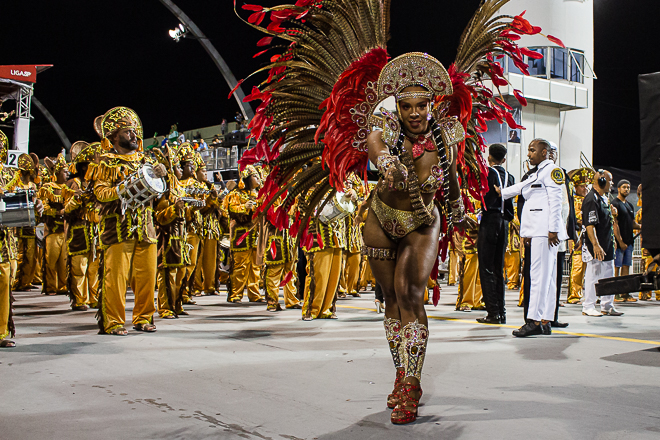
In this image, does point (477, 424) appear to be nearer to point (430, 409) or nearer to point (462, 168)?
point (430, 409)

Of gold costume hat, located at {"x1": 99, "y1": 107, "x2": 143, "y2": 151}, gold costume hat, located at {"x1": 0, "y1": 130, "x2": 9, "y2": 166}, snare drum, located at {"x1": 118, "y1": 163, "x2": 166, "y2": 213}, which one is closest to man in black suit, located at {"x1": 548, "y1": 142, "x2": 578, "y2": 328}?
snare drum, located at {"x1": 118, "y1": 163, "x2": 166, "y2": 213}

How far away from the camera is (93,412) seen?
11.6 ft

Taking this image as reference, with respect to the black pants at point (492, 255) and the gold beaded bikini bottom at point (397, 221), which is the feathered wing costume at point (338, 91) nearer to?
the gold beaded bikini bottom at point (397, 221)

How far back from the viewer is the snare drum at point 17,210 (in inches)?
223

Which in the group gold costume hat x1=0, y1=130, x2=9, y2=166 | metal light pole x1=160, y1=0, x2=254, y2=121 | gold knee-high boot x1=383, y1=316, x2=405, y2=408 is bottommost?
gold knee-high boot x1=383, y1=316, x2=405, y2=408

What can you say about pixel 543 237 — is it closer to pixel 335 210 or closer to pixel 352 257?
pixel 335 210

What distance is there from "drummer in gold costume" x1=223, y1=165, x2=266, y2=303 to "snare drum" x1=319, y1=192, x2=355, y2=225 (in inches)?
91.1

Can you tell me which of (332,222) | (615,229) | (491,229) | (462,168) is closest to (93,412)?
(462,168)

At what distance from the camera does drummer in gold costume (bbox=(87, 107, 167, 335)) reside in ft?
20.9

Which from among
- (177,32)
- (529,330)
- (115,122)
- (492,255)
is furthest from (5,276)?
(177,32)

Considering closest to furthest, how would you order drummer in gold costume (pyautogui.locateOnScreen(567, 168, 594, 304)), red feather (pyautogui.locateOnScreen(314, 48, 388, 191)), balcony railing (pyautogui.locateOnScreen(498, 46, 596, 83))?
red feather (pyautogui.locateOnScreen(314, 48, 388, 191)) < drummer in gold costume (pyautogui.locateOnScreen(567, 168, 594, 304)) < balcony railing (pyautogui.locateOnScreen(498, 46, 596, 83))

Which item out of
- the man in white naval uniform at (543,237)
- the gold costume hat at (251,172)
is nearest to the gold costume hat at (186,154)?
the gold costume hat at (251,172)

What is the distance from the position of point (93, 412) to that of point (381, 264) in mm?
1863

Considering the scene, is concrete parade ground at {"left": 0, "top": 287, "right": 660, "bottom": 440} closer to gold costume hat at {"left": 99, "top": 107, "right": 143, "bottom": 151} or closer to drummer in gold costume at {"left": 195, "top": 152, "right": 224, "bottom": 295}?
gold costume hat at {"left": 99, "top": 107, "right": 143, "bottom": 151}
